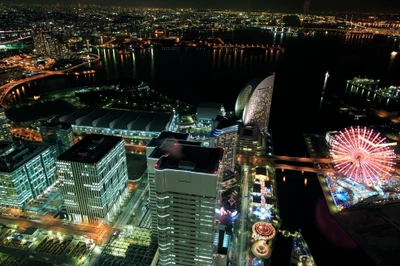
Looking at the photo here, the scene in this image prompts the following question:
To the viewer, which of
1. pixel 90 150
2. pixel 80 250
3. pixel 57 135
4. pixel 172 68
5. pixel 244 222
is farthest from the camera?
pixel 172 68

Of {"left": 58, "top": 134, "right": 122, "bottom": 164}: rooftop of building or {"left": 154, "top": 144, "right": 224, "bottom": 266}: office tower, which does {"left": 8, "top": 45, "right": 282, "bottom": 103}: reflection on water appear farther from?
{"left": 154, "top": 144, "right": 224, "bottom": 266}: office tower

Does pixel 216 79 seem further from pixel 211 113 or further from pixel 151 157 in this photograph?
pixel 151 157

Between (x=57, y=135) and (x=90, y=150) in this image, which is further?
(x=57, y=135)

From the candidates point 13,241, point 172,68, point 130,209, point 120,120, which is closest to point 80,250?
point 13,241

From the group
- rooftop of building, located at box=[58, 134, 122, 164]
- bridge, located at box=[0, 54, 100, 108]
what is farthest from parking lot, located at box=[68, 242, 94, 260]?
bridge, located at box=[0, 54, 100, 108]

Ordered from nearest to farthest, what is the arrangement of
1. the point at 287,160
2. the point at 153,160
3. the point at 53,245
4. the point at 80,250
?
the point at 153,160, the point at 80,250, the point at 53,245, the point at 287,160

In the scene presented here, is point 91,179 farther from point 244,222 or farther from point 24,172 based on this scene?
point 244,222

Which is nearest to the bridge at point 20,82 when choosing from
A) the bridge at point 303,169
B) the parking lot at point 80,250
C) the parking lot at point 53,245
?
the parking lot at point 53,245

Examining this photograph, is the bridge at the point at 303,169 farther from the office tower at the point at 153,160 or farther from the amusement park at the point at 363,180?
the office tower at the point at 153,160

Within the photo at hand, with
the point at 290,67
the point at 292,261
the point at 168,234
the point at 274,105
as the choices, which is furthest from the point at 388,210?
the point at 290,67
